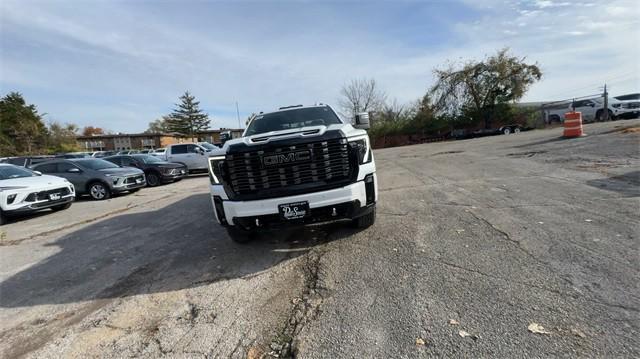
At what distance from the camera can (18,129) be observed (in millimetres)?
46719

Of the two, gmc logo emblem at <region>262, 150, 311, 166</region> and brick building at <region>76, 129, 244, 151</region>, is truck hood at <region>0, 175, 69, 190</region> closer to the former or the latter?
gmc logo emblem at <region>262, 150, 311, 166</region>

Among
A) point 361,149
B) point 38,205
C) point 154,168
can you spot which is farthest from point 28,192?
point 361,149

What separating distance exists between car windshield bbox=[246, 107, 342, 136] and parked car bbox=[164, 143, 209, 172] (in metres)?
12.8

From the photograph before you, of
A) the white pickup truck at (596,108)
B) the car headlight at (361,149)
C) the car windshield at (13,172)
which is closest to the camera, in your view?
the car headlight at (361,149)

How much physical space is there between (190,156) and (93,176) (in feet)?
22.2

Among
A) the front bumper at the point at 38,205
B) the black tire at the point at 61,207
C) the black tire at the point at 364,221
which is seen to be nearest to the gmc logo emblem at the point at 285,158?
the black tire at the point at 364,221

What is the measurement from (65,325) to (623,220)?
6.32 m

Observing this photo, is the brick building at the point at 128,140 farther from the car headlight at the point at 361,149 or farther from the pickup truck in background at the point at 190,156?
the car headlight at the point at 361,149

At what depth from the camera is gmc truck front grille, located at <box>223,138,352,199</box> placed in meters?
3.96

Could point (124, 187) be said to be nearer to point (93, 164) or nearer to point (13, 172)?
point (93, 164)

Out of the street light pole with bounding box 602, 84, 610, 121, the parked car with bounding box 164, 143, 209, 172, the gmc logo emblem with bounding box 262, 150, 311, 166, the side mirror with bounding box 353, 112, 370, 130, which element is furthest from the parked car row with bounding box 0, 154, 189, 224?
the street light pole with bounding box 602, 84, 610, 121

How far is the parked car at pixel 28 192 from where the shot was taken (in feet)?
26.5

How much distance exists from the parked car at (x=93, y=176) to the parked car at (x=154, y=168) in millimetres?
2388

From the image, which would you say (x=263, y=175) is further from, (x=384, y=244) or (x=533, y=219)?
(x=533, y=219)
